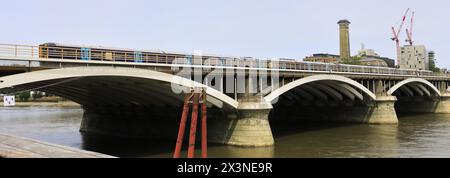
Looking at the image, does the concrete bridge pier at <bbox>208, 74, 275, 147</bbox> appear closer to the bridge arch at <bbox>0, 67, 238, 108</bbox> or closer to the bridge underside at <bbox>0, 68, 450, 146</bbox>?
the bridge underside at <bbox>0, 68, 450, 146</bbox>

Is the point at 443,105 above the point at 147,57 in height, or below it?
below

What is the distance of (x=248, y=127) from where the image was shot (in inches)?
1148

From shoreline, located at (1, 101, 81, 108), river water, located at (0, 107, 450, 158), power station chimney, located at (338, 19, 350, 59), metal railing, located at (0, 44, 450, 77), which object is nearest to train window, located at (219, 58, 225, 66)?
metal railing, located at (0, 44, 450, 77)

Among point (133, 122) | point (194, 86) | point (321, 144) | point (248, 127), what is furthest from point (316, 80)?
point (133, 122)

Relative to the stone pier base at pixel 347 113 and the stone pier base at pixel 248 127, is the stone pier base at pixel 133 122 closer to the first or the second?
the stone pier base at pixel 248 127

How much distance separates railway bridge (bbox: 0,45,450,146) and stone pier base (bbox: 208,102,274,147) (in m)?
0.08

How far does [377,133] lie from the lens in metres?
39.5

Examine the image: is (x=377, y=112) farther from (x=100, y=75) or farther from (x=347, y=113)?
(x=100, y=75)

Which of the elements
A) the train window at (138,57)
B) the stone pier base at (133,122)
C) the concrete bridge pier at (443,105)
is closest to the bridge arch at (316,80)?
the stone pier base at (133,122)

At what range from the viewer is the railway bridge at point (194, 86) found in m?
21.4

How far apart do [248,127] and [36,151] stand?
58.6ft
